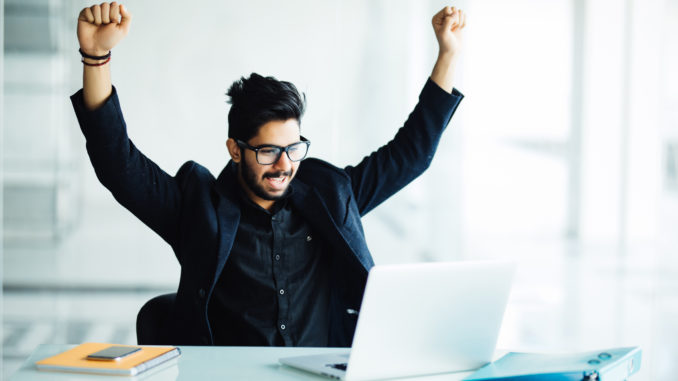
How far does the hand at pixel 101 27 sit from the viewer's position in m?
1.79

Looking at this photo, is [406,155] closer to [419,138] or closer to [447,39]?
[419,138]

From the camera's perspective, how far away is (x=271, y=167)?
204cm

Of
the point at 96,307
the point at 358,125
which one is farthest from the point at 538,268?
the point at 96,307

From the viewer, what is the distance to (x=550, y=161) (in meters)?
7.04

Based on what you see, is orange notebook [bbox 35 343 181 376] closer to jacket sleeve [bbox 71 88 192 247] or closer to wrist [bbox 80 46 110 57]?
jacket sleeve [bbox 71 88 192 247]

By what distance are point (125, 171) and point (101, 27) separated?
36 cm

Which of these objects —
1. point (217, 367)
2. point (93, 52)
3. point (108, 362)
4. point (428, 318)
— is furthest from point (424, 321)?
point (93, 52)

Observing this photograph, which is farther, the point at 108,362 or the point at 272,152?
the point at 272,152

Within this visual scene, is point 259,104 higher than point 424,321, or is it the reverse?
point 259,104

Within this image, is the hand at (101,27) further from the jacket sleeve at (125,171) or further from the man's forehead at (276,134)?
the man's forehead at (276,134)

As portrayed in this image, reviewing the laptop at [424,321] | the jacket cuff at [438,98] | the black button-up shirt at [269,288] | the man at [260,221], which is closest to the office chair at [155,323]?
the man at [260,221]

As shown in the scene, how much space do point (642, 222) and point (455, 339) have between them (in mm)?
5812

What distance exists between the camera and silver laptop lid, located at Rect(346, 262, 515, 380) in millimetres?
1413

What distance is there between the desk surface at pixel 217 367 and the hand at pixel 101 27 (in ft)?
2.32
